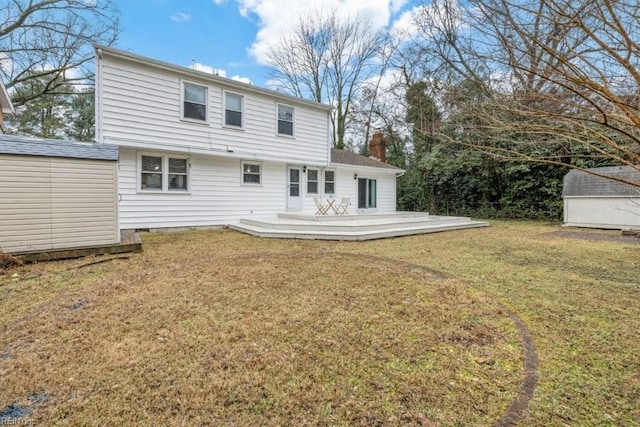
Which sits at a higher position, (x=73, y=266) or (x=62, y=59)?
(x=62, y=59)

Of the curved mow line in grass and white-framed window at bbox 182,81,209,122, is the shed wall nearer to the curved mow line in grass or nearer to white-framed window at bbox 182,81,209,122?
the curved mow line in grass

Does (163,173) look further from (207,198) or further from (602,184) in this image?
(602,184)

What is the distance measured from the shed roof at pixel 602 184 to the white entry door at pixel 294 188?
9.50 m

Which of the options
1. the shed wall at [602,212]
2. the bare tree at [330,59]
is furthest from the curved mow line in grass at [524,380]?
the bare tree at [330,59]

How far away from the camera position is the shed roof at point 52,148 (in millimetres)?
5367

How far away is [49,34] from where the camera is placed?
47.1 feet

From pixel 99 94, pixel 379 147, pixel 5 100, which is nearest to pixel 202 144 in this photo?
pixel 99 94

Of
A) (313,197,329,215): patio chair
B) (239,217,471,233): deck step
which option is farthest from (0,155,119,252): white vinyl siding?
(313,197,329,215): patio chair

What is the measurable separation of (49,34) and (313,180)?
1398cm

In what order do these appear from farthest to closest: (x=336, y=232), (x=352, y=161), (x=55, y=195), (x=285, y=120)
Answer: (x=352, y=161), (x=285, y=120), (x=336, y=232), (x=55, y=195)

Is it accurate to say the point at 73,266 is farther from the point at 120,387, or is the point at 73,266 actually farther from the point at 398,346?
the point at 398,346

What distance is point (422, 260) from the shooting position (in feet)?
19.3

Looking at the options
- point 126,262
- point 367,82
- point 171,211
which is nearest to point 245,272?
point 126,262

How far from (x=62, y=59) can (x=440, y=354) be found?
67.1 ft
